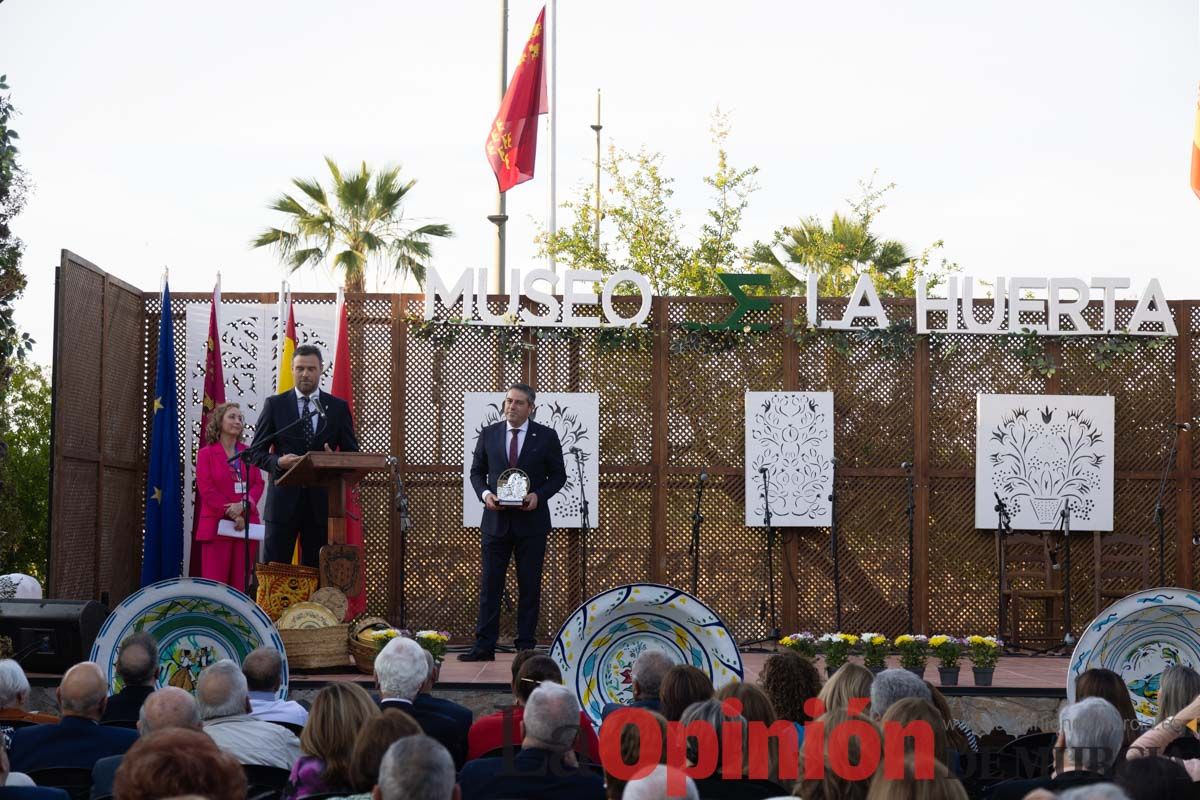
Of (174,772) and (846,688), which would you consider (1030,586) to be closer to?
(846,688)

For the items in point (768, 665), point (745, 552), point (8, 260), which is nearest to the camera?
point (768, 665)

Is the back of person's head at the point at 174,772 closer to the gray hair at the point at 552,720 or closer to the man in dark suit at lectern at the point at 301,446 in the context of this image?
the gray hair at the point at 552,720

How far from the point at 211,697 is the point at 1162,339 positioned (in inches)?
334

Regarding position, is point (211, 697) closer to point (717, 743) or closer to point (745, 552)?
point (717, 743)

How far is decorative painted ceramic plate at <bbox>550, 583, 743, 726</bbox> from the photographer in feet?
20.1

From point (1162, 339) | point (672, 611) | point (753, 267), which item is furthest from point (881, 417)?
point (753, 267)

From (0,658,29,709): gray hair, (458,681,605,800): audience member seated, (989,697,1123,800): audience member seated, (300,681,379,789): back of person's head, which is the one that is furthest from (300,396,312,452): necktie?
(989,697,1123,800): audience member seated

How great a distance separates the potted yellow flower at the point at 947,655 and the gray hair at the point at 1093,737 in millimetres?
3997

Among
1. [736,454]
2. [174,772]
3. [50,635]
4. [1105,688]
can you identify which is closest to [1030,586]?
[736,454]

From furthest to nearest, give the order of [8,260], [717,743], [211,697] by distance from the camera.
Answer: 1. [8,260]
2. [211,697]
3. [717,743]

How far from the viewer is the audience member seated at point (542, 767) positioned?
3579mm

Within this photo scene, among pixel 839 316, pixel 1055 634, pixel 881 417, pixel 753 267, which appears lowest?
pixel 1055 634

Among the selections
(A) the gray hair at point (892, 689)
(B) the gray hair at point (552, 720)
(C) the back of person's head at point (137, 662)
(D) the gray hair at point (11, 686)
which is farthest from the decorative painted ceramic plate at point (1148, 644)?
(D) the gray hair at point (11, 686)

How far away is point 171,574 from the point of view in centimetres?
990
